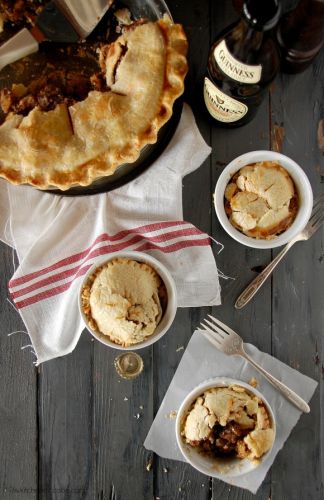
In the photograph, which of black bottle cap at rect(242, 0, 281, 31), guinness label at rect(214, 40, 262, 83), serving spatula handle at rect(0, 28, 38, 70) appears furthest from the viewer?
serving spatula handle at rect(0, 28, 38, 70)

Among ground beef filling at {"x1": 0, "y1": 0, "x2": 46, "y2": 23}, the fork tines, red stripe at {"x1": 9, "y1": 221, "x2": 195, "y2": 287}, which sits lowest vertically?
the fork tines

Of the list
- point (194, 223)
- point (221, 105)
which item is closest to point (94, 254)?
point (194, 223)

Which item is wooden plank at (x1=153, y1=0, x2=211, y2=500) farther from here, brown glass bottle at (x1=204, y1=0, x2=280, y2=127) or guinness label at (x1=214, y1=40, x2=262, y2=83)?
guinness label at (x1=214, y1=40, x2=262, y2=83)

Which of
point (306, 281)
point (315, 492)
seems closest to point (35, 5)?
point (306, 281)

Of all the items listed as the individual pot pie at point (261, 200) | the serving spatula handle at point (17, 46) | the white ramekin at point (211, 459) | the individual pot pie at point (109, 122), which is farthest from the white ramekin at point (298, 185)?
the serving spatula handle at point (17, 46)

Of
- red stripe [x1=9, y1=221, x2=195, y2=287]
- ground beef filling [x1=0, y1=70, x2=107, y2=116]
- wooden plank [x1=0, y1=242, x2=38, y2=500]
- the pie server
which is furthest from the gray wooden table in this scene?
the pie server

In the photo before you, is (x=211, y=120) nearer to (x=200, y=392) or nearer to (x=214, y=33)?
(x=214, y=33)
